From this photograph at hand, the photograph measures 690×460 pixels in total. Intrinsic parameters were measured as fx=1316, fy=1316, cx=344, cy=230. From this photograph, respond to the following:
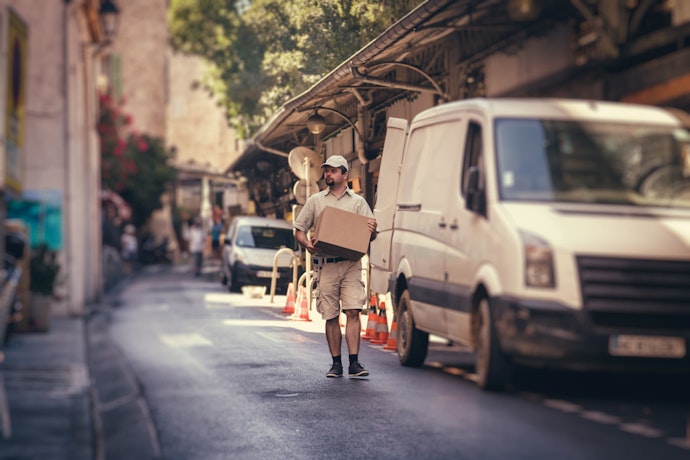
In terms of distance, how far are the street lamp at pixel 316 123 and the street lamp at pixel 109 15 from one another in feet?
99.7

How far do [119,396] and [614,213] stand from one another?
22316 millimetres

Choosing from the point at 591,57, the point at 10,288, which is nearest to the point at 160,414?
the point at 10,288

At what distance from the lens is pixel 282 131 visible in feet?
16.1

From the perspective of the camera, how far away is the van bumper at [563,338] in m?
2.33

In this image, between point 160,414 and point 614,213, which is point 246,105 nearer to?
point 614,213

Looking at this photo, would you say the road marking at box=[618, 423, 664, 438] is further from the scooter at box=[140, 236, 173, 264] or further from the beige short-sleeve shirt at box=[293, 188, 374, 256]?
the scooter at box=[140, 236, 173, 264]

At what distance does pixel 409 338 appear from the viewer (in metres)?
3.39

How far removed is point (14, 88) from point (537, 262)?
44.4 feet

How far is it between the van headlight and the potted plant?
75.1ft

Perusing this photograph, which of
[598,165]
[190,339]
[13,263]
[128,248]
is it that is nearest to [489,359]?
[598,165]

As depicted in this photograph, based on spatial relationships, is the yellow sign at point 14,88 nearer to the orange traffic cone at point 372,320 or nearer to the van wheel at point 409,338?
the orange traffic cone at point 372,320

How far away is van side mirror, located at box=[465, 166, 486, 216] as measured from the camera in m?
2.61

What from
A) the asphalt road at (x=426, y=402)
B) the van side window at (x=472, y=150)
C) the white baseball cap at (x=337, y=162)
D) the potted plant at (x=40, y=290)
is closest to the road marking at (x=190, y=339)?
the asphalt road at (x=426, y=402)

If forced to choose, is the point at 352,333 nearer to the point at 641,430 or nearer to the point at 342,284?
the point at 342,284
